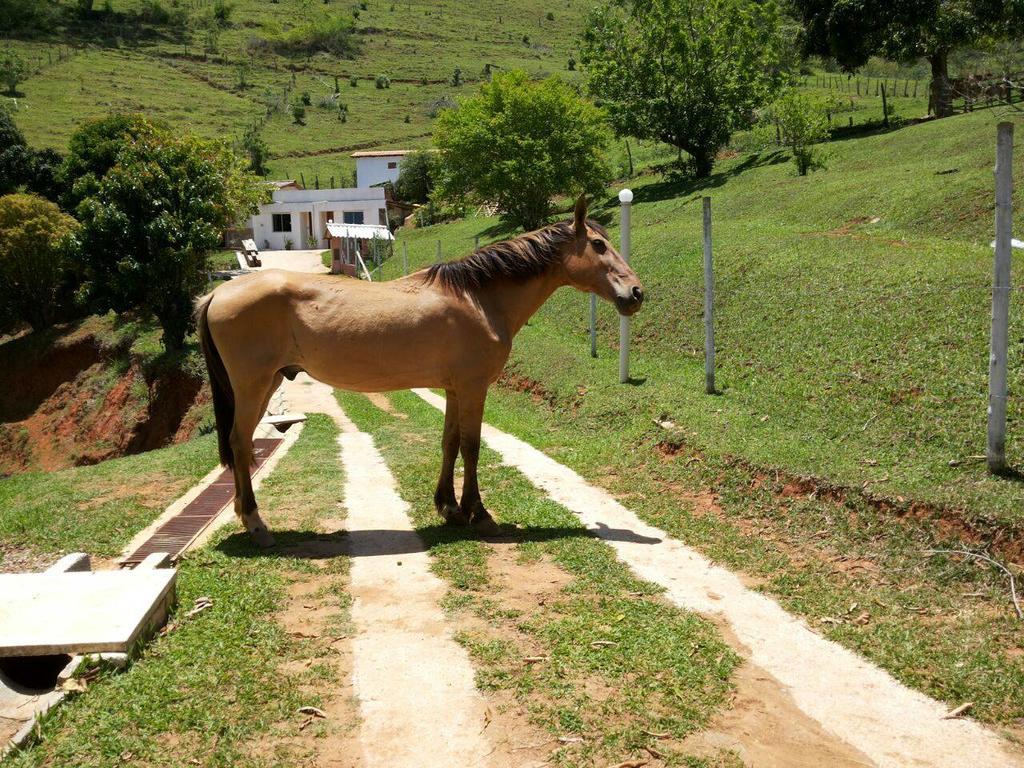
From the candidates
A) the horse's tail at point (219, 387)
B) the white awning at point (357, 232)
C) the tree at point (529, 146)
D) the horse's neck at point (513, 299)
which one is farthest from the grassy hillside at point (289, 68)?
the horse's neck at point (513, 299)

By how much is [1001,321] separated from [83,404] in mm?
30292

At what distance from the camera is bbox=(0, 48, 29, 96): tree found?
250ft

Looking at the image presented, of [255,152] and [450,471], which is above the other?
[255,152]

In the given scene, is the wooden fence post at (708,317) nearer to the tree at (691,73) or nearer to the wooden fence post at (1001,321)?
the wooden fence post at (1001,321)

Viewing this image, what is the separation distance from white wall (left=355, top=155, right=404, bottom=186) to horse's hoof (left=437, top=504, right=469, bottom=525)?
203ft

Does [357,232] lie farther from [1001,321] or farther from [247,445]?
[1001,321]

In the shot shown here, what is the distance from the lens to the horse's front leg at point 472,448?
22.0 ft

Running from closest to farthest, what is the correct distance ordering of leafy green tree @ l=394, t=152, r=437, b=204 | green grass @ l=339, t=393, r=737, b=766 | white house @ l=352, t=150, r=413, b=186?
1. green grass @ l=339, t=393, r=737, b=766
2. leafy green tree @ l=394, t=152, r=437, b=204
3. white house @ l=352, t=150, r=413, b=186

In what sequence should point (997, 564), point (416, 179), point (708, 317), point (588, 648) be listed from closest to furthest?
point (588, 648) → point (997, 564) → point (708, 317) → point (416, 179)

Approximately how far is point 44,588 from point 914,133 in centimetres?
2832

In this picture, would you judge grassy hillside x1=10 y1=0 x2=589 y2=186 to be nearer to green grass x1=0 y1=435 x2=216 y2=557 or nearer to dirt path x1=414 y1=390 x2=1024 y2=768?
green grass x1=0 y1=435 x2=216 y2=557

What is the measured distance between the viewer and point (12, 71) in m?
77.6

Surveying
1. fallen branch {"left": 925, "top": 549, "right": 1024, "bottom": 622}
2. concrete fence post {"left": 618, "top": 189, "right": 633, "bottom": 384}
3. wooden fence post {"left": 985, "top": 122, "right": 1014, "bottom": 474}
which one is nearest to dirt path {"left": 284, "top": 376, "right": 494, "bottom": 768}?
fallen branch {"left": 925, "top": 549, "right": 1024, "bottom": 622}

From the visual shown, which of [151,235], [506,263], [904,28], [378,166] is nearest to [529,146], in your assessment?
[151,235]
